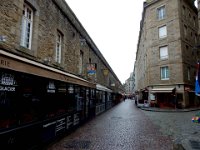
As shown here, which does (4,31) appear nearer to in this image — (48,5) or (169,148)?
(48,5)

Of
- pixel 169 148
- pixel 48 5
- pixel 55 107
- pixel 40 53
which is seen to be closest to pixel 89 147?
pixel 55 107

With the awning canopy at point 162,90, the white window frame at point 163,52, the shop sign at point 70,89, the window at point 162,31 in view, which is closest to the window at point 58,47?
the shop sign at point 70,89

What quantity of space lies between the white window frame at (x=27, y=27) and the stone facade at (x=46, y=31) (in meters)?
0.12

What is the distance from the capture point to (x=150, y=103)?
24359 millimetres

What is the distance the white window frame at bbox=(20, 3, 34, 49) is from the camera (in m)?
Answer: 6.67

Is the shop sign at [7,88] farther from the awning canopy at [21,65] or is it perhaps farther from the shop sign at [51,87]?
the shop sign at [51,87]

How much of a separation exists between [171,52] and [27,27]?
20523 millimetres

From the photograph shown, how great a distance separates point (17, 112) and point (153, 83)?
22043 mm

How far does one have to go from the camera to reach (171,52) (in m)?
23.0

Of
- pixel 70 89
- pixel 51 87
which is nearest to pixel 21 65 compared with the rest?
pixel 51 87

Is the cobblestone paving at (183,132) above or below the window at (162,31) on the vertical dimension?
below

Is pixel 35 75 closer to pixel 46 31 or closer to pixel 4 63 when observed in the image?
pixel 4 63

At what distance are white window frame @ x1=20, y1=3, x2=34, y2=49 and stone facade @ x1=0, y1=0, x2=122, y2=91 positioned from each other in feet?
0.41

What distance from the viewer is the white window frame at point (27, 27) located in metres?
6.67
